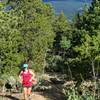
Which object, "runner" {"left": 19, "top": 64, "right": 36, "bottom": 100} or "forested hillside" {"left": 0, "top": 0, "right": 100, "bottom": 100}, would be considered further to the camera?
"forested hillside" {"left": 0, "top": 0, "right": 100, "bottom": 100}

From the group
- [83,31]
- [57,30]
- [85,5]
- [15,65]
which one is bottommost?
[57,30]

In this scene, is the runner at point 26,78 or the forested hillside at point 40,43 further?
the forested hillside at point 40,43

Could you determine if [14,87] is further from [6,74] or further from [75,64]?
[75,64]

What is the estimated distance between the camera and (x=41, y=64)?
151 ft

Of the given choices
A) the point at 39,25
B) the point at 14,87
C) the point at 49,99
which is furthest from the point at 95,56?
the point at 39,25

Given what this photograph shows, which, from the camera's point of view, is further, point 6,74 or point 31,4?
point 31,4

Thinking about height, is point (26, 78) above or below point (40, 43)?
above

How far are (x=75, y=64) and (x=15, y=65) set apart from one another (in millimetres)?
5876

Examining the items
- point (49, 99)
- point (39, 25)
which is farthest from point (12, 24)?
point (39, 25)

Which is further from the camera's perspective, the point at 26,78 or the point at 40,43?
the point at 40,43

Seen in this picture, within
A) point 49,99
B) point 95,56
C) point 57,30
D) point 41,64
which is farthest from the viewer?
point 57,30

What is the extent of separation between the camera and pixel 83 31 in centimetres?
3019

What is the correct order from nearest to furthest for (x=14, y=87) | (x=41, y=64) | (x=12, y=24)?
(x=12, y=24)
(x=14, y=87)
(x=41, y=64)

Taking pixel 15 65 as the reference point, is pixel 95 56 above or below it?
above
